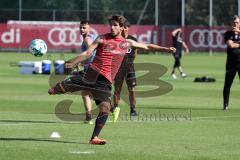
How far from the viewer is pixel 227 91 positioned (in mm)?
22312

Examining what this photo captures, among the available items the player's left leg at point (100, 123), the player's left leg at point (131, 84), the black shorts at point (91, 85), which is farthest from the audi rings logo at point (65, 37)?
the player's left leg at point (100, 123)

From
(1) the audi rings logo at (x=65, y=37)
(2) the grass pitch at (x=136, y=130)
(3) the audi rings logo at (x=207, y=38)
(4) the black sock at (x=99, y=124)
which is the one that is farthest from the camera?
(3) the audi rings logo at (x=207, y=38)

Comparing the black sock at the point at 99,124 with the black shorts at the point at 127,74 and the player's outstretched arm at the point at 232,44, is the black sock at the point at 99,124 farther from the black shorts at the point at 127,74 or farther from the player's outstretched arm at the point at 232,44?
the player's outstretched arm at the point at 232,44

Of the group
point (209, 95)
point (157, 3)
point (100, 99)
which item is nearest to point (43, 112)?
point (100, 99)

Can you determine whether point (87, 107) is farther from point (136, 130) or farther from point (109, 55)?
point (109, 55)

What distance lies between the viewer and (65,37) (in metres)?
64.4

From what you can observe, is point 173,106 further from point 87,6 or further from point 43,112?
point 87,6

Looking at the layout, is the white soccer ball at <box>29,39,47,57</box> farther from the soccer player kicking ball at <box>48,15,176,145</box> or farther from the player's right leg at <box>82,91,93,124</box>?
the soccer player kicking ball at <box>48,15,176,145</box>

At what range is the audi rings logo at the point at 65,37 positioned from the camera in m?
64.2

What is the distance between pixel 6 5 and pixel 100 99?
65.3 metres

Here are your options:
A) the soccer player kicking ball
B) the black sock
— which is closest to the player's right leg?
the soccer player kicking ball

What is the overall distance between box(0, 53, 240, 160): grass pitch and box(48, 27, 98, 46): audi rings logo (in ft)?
117

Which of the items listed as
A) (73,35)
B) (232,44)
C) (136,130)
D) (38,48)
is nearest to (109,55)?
(136,130)

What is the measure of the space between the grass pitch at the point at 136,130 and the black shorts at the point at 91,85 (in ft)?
2.59
